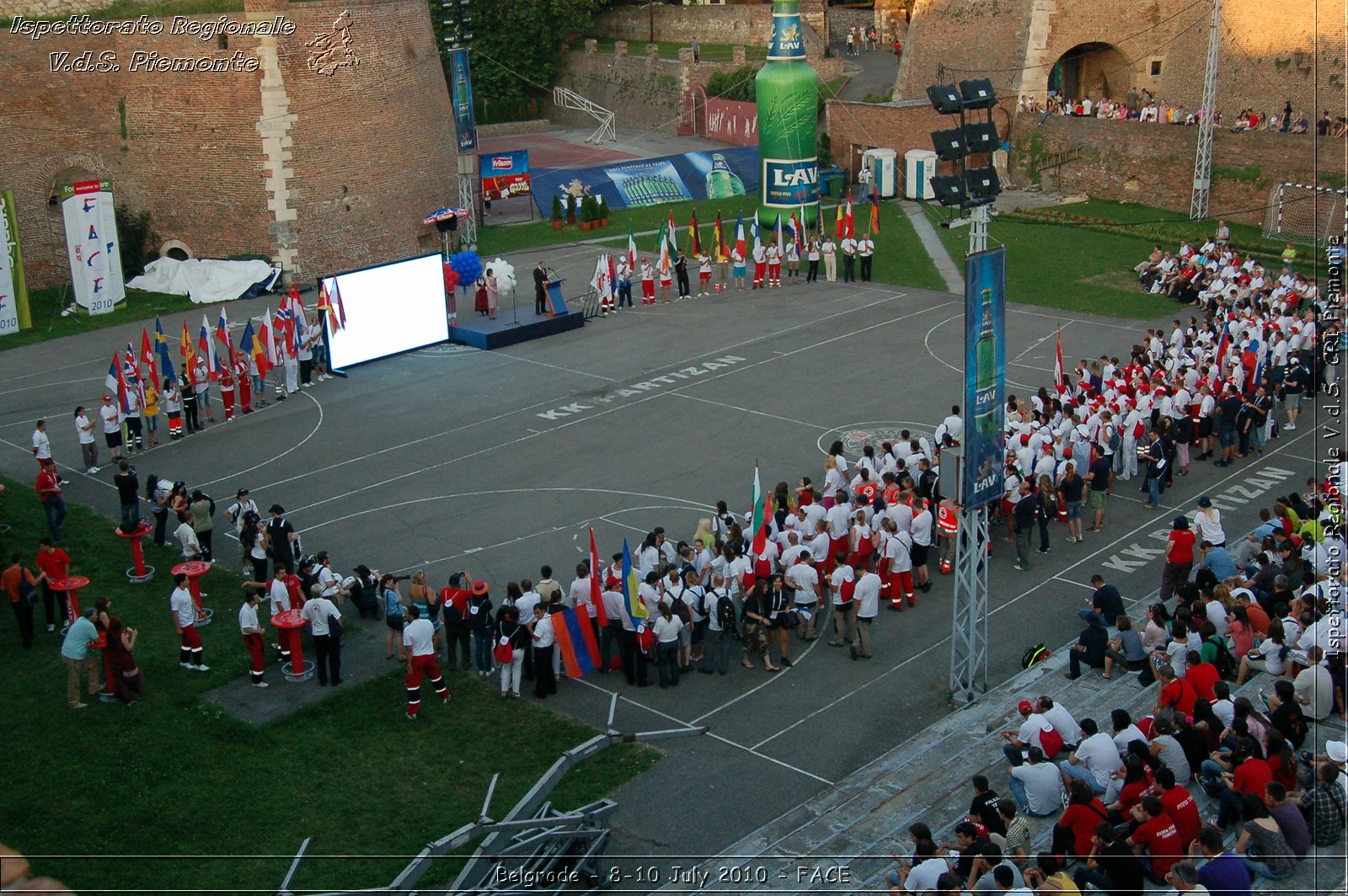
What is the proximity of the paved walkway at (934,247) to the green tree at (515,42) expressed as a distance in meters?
26.6

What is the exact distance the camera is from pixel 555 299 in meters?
35.0

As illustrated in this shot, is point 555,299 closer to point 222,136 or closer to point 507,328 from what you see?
point 507,328

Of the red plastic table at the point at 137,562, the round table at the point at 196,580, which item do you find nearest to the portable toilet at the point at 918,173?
the red plastic table at the point at 137,562

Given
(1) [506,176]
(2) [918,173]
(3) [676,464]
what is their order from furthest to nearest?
(1) [506,176] → (2) [918,173] → (3) [676,464]

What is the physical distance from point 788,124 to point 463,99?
10079mm

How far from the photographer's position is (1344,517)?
53.8ft

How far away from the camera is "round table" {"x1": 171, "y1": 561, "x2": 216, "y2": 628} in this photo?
19.1 m

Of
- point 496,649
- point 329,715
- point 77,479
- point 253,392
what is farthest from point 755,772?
point 253,392

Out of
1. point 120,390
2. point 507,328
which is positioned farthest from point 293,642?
point 507,328

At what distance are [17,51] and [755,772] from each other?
33757mm

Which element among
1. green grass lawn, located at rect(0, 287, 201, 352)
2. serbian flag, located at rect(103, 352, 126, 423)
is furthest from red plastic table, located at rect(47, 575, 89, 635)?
green grass lawn, located at rect(0, 287, 201, 352)

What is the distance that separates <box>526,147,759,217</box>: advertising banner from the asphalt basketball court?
44.8ft

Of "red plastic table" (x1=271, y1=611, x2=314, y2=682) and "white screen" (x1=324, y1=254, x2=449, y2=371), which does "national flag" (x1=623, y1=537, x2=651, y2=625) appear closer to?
"red plastic table" (x1=271, y1=611, x2=314, y2=682)

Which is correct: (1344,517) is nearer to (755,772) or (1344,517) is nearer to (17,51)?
(755,772)
